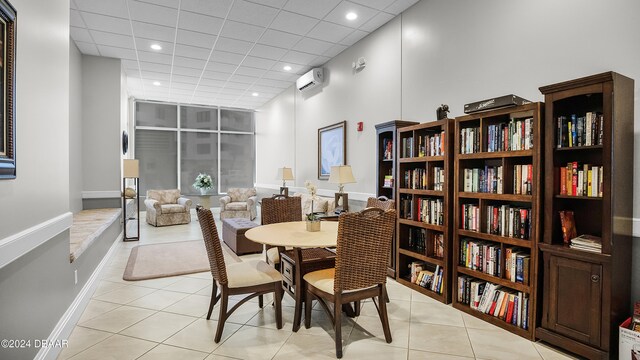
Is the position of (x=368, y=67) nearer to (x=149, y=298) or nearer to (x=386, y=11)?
(x=386, y=11)

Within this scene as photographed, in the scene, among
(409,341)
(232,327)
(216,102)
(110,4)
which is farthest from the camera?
(216,102)

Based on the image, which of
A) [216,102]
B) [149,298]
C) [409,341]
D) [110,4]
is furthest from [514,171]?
[216,102]

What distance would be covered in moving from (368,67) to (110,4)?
11.4ft

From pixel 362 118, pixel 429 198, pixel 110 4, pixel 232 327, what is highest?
pixel 110 4

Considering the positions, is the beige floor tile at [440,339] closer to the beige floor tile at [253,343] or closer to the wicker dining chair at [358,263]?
the wicker dining chair at [358,263]

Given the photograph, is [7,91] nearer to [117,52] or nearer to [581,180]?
[581,180]

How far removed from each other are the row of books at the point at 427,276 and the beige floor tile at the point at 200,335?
6.30 feet

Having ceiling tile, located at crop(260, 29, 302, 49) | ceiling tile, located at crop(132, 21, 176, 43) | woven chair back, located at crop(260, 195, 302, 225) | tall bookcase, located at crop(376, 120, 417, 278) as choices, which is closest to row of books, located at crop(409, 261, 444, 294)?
tall bookcase, located at crop(376, 120, 417, 278)

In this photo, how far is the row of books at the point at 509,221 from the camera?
260 centimetres

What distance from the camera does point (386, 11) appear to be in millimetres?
4266

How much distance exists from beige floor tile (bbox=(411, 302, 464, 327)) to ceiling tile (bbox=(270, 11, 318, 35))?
3808mm

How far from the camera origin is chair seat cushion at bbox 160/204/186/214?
764 cm

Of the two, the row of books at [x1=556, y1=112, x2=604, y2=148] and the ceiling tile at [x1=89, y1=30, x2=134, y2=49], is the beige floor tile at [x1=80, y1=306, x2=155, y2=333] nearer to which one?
the row of books at [x1=556, y1=112, x2=604, y2=148]

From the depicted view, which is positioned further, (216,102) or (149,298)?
(216,102)
